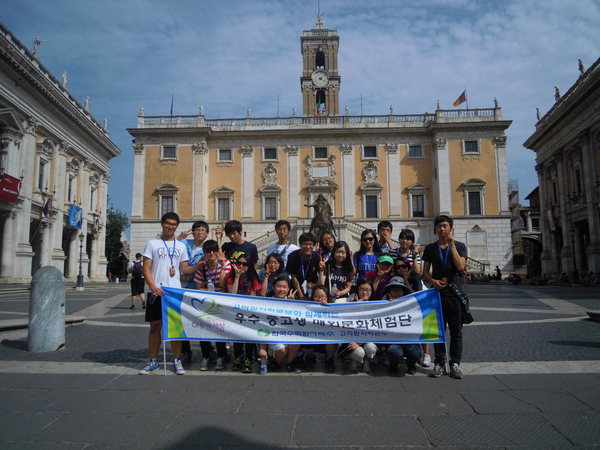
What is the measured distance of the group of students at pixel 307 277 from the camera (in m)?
5.18

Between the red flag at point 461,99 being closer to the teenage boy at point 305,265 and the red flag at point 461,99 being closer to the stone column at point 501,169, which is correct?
the stone column at point 501,169

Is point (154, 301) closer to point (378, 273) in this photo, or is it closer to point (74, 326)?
point (378, 273)

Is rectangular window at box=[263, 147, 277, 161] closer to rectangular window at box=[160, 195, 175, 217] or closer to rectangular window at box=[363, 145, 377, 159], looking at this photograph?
rectangular window at box=[363, 145, 377, 159]

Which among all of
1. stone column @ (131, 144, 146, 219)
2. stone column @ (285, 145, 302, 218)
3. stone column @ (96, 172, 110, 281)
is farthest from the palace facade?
stone column @ (96, 172, 110, 281)

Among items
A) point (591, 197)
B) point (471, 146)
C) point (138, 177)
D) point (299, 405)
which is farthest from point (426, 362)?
point (138, 177)

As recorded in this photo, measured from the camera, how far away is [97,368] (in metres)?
5.28

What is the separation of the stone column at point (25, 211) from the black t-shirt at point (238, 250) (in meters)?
24.5

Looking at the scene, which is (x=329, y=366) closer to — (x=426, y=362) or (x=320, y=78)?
(x=426, y=362)

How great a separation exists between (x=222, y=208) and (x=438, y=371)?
35.7 m

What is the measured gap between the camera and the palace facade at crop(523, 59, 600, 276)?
1121 inches

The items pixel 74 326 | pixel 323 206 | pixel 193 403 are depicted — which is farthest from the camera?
pixel 323 206

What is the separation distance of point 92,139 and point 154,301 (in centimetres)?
3570

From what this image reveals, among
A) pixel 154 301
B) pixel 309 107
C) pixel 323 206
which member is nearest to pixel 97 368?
pixel 154 301

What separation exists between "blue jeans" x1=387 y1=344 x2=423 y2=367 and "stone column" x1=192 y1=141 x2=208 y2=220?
34661 mm
